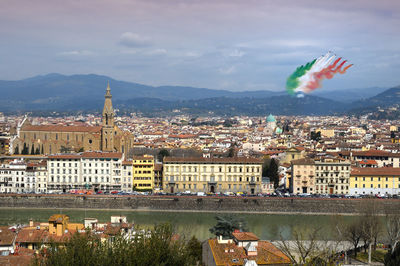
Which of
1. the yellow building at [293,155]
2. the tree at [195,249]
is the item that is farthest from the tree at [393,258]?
the yellow building at [293,155]

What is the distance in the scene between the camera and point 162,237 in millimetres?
13008

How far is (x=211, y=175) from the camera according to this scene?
36.6 metres

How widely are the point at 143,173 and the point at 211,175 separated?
4.25m

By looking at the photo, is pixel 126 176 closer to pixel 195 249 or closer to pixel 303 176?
pixel 303 176

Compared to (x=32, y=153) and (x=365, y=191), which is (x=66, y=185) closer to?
(x=32, y=153)

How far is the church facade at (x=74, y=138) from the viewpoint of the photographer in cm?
4688

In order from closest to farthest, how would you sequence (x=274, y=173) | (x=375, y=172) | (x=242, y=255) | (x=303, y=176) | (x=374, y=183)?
1. (x=242, y=255)
2. (x=374, y=183)
3. (x=375, y=172)
4. (x=303, y=176)
5. (x=274, y=173)

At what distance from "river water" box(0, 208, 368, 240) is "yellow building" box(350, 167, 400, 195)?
4.78 m

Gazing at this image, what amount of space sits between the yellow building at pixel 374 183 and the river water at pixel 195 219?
4.78m

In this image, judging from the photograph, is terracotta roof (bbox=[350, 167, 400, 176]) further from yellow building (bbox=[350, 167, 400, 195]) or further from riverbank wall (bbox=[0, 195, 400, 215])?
riverbank wall (bbox=[0, 195, 400, 215])

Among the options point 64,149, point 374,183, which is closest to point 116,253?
point 374,183

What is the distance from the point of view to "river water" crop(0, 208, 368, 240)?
27.0 metres

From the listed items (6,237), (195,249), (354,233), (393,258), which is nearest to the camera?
(393,258)

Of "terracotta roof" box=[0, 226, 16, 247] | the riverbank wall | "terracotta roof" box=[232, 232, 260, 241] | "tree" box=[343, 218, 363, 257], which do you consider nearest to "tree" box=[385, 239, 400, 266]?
"terracotta roof" box=[232, 232, 260, 241]
